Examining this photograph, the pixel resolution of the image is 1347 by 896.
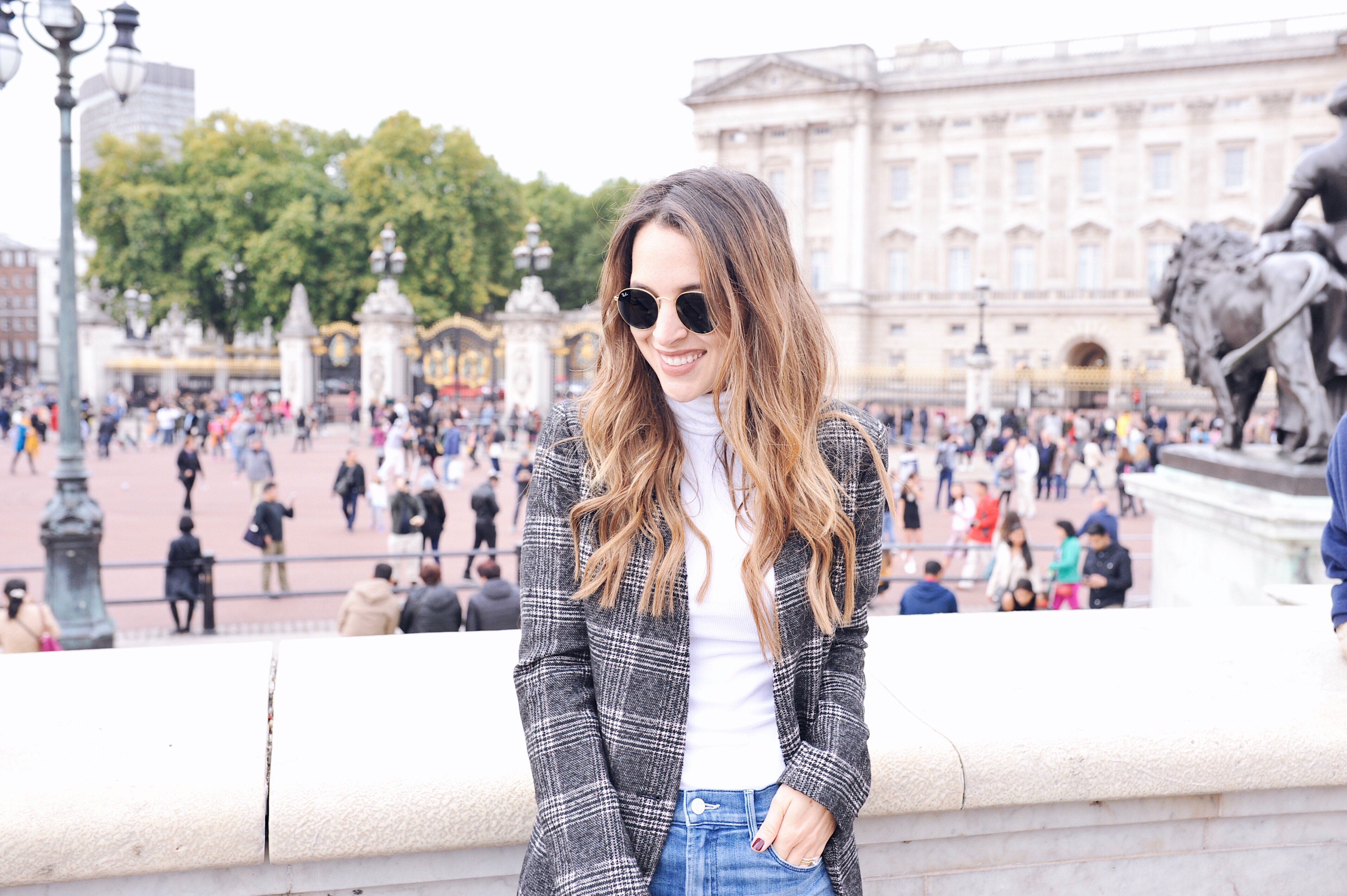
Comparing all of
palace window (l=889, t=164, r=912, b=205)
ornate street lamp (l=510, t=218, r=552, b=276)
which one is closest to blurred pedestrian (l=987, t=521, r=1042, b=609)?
ornate street lamp (l=510, t=218, r=552, b=276)

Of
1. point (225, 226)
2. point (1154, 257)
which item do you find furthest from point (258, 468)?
point (1154, 257)

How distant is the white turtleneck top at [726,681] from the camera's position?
5.46 feet

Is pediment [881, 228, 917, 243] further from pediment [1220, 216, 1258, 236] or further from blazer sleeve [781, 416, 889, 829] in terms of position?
blazer sleeve [781, 416, 889, 829]

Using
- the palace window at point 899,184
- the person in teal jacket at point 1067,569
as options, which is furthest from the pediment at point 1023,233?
the person in teal jacket at point 1067,569

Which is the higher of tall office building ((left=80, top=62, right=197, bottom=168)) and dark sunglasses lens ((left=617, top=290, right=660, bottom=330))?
tall office building ((left=80, top=62, right=197, bottom=168))

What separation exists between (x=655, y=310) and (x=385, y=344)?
34125 mm

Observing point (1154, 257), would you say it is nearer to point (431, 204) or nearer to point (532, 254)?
point (532, 254)

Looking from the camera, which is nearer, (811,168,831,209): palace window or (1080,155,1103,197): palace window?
(1080,155,1103,197): palace window

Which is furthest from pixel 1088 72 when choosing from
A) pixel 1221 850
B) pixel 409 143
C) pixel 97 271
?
pixel 1221 850

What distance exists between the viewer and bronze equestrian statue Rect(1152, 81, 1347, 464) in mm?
6875

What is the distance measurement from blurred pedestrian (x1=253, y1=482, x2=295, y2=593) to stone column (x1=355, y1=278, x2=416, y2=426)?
72.6ft

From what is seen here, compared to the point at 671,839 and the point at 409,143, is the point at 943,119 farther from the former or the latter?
the point at 671,839

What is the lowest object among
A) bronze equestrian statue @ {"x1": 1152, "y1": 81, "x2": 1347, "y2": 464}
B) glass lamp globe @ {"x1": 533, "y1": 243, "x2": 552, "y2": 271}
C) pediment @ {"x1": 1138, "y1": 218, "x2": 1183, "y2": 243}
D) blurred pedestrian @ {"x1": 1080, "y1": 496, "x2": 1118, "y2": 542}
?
blurred pedestrian @ {"x1": 1080, "y1": 496, "x2": 1118, "y2": 542}

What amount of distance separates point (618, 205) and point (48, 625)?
23.6ft
